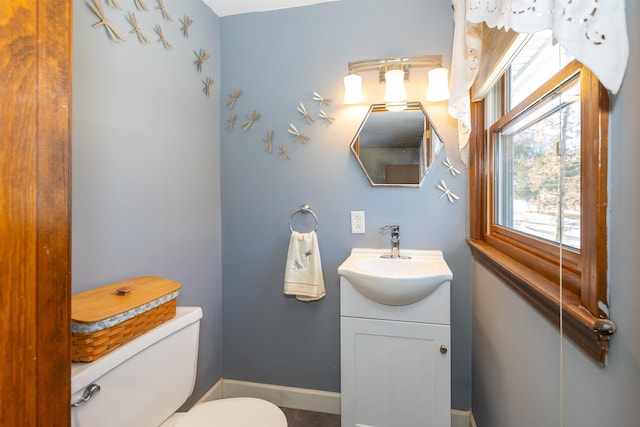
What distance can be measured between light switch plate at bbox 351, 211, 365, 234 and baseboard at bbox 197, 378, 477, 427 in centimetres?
97

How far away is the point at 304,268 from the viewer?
72.0 inches

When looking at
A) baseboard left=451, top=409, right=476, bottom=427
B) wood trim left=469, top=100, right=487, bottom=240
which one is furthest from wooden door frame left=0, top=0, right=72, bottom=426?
baseboard left=451, top=409, right=476, bottom=427

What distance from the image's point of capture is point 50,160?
0.57 metres

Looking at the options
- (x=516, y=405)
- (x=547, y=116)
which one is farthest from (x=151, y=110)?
(x=516, y=405)

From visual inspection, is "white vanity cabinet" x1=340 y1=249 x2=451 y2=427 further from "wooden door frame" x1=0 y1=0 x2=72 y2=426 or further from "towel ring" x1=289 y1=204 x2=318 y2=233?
"wooden door frame" x1=0 y1=0 x2=72 y2=426

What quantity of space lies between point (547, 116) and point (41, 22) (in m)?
1.26

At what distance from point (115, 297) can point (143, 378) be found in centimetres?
28

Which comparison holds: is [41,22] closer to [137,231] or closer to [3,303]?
[3,303]

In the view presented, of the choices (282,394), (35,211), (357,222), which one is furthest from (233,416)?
(357,222)

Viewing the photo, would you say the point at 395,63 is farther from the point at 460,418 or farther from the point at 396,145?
the point at 460,418

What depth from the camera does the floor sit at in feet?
5.90

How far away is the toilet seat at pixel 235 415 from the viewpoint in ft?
3.75

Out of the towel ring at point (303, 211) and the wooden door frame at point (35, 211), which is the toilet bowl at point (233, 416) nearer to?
the wooden door frame at point (35, 211)

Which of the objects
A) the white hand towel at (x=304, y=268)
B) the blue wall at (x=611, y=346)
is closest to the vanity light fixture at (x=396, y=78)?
the white hand towel at (x=304, y=268)
